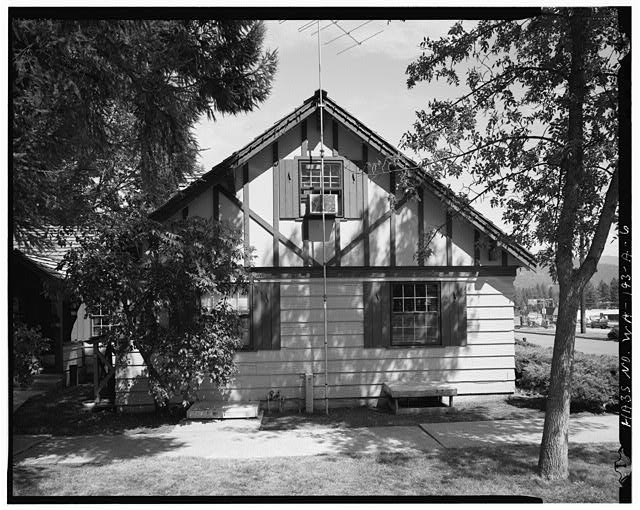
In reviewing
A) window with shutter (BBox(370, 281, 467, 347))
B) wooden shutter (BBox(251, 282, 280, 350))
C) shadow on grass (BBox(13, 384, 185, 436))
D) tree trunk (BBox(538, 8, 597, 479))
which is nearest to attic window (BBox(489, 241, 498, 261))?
window with shutter (BBox(370, 281, 467, 347))

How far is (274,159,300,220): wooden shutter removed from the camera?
7906mm

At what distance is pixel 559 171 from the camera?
538 cm

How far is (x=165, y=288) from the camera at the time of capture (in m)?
7.05

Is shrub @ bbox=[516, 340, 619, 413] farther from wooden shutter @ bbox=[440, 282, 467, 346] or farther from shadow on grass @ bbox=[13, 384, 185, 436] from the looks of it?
shadow on grass @ bbox=[13, 384, 185, 436]

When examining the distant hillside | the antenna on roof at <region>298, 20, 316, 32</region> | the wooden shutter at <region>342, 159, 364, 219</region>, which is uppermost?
the antenna on roof at <region>298, 20, 316, 32</region>

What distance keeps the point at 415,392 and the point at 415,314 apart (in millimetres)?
1414

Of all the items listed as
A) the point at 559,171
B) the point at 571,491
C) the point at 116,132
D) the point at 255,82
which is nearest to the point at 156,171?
the point at 116,132

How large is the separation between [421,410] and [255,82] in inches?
224

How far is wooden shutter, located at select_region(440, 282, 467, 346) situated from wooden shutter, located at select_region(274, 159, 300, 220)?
3046 millimetres

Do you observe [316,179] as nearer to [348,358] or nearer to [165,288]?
[165,288]

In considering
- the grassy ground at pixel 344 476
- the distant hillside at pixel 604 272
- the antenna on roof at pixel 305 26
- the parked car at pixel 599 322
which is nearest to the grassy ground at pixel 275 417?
the grassy ground at pixel 344 476

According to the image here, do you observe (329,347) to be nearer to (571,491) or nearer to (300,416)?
(300,416)

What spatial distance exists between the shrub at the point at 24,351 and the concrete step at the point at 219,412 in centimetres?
322

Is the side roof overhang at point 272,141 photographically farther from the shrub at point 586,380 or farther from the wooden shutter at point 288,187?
the shrub at point 586,380
